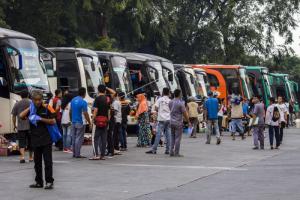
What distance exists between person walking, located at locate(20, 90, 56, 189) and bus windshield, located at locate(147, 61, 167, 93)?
23692 millimetres

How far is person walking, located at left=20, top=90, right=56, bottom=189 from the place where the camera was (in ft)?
47.2

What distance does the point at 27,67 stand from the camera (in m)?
25.1

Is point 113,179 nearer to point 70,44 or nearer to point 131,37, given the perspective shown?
point 70,44

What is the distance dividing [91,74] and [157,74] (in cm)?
658

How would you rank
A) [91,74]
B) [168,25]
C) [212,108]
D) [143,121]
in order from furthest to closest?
[168,25]
[91,74]
[212,108]
[143,121]

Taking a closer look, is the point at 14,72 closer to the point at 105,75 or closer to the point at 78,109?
the point at 78,109

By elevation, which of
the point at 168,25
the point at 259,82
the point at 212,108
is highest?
the point at 168,25

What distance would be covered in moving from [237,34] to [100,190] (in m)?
49.6

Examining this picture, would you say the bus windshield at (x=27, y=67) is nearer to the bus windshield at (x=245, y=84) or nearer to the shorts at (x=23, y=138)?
the shorts at (x=23, y=138)

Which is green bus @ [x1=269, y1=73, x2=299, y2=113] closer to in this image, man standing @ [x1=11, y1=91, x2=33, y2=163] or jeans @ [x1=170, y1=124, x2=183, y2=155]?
jeans @ [x1=170, y1=124, x2=183, y2=155]

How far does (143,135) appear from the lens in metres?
26.1

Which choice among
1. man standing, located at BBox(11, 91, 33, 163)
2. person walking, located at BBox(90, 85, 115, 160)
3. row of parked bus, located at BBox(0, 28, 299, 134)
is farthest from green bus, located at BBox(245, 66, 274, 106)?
man standing, located at BBox(11, 91, 33, 163)

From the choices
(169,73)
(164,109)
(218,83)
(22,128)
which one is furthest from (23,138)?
(218,83)

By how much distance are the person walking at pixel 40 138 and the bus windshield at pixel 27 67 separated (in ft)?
31.5
